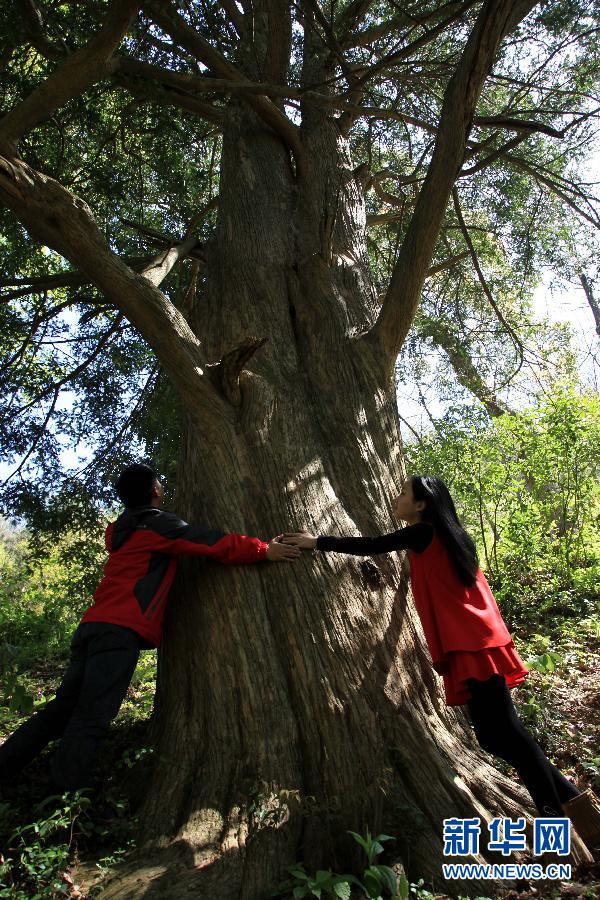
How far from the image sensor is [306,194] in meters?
5.62

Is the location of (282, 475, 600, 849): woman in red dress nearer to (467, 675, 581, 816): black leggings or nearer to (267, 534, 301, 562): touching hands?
(467, 675, 581, 816): black leggings

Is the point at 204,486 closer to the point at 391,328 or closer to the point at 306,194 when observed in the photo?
the point at 391,328

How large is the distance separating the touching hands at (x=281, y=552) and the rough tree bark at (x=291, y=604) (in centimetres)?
7

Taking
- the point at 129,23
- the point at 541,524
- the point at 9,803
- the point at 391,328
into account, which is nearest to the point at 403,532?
the point at 391,328

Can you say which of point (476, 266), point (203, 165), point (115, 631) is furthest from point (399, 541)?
point (203, 165)

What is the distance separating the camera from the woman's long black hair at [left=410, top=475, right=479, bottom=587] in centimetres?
296

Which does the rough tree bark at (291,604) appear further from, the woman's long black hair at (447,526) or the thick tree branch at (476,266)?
the thick tree branch at (476,266)

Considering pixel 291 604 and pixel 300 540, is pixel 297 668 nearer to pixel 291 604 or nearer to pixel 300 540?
pixel 291 604

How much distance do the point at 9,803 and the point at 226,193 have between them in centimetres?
465

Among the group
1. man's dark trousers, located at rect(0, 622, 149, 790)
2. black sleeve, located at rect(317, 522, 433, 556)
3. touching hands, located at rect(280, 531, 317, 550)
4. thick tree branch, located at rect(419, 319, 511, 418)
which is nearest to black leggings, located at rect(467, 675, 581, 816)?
black sleeve, located at rect(317, 522, 433, 556)

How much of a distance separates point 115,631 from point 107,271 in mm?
1842

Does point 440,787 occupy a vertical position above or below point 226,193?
below

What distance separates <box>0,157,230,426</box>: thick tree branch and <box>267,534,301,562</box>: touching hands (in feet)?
2.84

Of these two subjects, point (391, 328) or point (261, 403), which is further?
point (391, 328)
